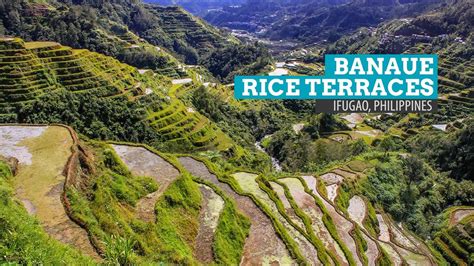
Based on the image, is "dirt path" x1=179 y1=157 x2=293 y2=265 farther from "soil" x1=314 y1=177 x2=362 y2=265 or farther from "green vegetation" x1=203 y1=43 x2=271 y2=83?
"green vegetation" x1=203 y1=43 x2=271 y2=83

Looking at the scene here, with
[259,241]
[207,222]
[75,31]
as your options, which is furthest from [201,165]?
[75,31]

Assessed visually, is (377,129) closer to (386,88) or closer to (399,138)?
(399,138)

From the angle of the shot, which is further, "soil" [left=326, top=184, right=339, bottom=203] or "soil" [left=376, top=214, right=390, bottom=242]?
"soil" [left=326, top=184, right=339, bottom=203]

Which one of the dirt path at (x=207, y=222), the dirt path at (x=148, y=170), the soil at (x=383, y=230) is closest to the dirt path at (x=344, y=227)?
the soil at (x=383, y=230)

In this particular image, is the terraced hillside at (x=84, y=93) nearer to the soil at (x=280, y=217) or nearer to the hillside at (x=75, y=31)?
the soil at (x=280, y=217)

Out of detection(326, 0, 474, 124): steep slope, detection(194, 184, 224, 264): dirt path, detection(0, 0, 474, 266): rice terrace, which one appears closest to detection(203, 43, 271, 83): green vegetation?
detection(0, 0, 474, 266): rice terrace

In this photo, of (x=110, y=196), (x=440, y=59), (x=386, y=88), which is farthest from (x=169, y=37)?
(x=110, y=196)
